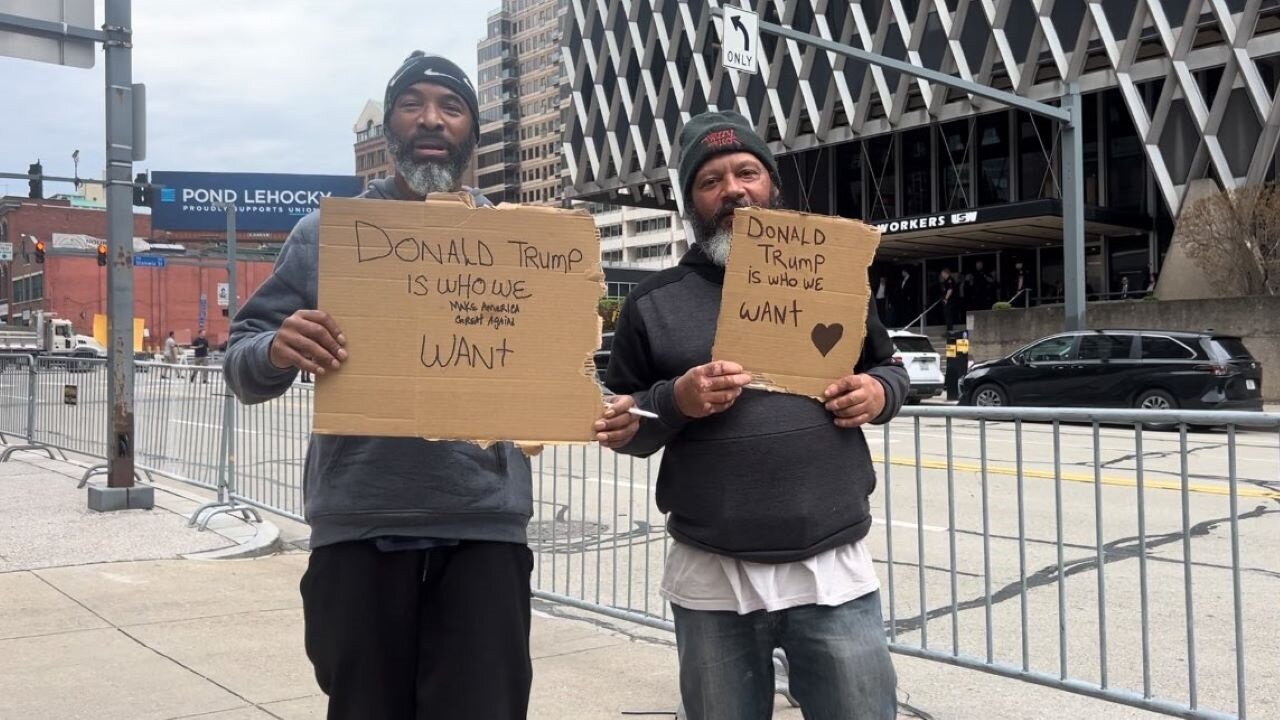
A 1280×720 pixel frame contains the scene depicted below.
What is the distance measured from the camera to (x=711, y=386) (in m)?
2.32

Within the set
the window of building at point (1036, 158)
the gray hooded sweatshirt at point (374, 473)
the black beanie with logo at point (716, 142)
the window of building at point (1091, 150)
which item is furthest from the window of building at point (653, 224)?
the gray hooded sweatshirt at point (374, 473)

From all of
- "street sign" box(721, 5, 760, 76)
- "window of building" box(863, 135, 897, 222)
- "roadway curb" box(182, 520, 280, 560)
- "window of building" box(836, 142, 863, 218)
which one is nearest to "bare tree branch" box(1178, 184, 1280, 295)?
"street sign" box(721, 5, 760, 76)

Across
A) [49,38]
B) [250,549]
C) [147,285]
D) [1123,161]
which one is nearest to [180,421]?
[250,549]

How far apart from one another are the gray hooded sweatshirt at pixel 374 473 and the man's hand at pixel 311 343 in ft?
0.34

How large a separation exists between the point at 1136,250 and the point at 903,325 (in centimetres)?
966

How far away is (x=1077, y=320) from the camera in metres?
21.0

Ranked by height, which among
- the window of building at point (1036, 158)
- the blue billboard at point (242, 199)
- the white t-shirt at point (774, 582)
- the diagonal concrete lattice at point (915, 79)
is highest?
the diagonal concrete lattice at point (915, 79)

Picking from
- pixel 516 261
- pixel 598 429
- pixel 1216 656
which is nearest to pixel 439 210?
pixel 516 261

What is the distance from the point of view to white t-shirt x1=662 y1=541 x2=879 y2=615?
244 cm

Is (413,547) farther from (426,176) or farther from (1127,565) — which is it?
(1127,565)

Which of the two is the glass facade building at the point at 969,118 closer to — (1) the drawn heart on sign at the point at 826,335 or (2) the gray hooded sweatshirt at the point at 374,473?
(1) the drawn heart on sign at the point at 826,335

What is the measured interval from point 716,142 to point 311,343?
3.43ft

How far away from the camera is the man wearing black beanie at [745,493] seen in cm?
242

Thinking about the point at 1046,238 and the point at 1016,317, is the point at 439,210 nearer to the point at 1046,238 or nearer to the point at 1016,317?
the point at 1016,317
